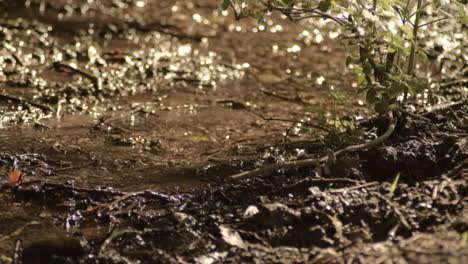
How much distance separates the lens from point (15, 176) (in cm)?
359

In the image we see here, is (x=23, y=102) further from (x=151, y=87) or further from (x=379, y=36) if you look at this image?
(x=379, y=36)

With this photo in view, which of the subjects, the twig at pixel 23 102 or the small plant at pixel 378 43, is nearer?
the small plant at pixel 378 43

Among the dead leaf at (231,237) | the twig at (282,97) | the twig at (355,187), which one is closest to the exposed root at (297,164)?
the twig at (355,187)

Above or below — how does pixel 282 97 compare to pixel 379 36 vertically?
below

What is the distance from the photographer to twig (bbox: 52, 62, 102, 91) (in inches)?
209

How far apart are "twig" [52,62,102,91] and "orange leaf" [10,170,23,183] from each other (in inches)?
67.0

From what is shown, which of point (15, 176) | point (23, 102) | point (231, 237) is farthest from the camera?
point (23, 102)

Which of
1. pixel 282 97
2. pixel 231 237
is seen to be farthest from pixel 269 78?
pixel 231 237

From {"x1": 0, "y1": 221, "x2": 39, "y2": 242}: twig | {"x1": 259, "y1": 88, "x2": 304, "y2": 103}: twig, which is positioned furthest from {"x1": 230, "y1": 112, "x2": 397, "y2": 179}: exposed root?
{"x1": 259, "y1": 88, "x2": 304, "y2": 103}: twig

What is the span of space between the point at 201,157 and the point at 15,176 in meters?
1.07

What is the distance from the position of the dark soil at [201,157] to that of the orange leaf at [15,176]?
11mm

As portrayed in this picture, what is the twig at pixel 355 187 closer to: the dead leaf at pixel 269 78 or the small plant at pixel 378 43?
the small plant at pixel 378 43

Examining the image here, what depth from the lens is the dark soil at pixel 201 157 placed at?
116 inches

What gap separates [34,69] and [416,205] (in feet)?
11.4
